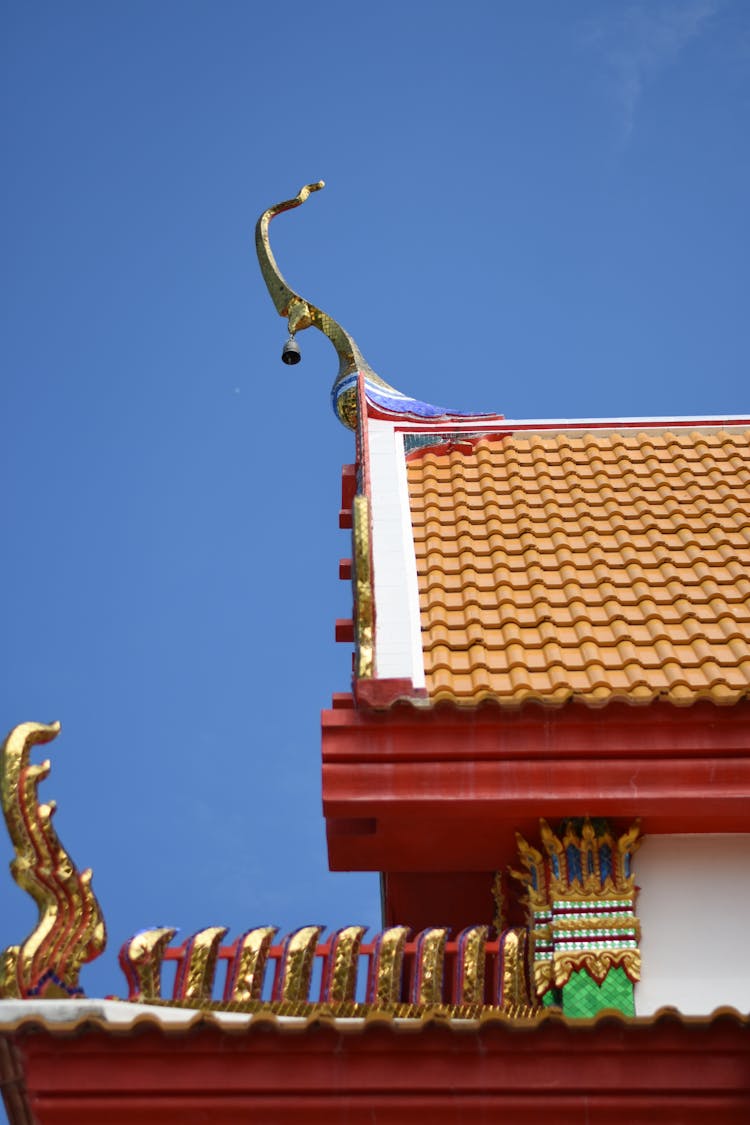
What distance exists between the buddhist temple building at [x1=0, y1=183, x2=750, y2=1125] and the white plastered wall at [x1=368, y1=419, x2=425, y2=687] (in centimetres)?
2

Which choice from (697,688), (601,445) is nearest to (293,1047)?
(697,688)

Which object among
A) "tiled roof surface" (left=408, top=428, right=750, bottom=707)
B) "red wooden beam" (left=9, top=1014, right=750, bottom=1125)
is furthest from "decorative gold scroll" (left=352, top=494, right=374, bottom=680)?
"red wooden beam" (left=9, top=1014, right=750, bottom=1125)

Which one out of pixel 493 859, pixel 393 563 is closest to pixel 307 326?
pixel 393 563

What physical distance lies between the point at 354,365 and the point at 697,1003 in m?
5.28

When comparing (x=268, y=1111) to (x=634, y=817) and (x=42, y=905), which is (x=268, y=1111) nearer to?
(x=42, y=905)

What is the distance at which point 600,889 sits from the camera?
6.72 m

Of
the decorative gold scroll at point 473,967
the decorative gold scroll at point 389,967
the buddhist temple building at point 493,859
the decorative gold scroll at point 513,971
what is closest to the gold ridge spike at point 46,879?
the buddhist temple building at point 493,859

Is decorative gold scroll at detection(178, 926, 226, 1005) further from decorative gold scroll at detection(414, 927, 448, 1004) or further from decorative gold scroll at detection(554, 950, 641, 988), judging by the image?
decorative gold scroll at detection(554, 950, 641, 988)

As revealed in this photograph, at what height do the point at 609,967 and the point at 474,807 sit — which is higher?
the point at 474,807

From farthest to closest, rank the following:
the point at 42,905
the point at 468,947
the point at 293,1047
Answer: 1. the point at 468,947
2. the point at 42,905
3. the point at 293,1047

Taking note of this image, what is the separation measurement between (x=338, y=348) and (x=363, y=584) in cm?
375

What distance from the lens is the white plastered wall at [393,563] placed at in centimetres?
730

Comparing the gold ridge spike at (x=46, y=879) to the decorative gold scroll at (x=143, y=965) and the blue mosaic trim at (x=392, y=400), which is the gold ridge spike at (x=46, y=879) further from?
the blue mosaic trim at (x=392, y=400)

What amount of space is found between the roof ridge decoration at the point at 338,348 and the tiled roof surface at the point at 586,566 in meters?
0.52
